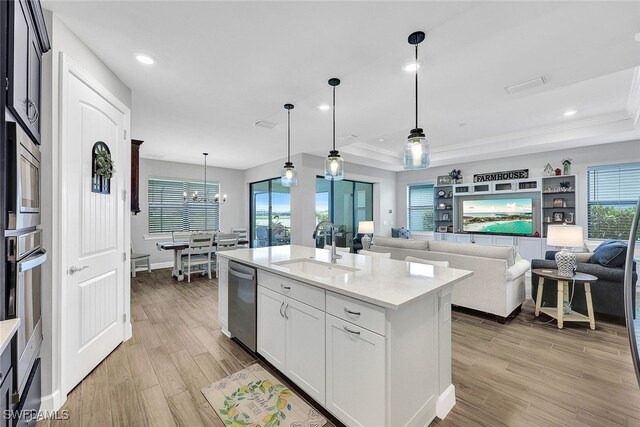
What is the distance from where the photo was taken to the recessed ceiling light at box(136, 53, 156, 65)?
2.36 metres

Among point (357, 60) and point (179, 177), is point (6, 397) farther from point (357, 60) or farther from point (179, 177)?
point (179, 177)

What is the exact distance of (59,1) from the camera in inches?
69.7

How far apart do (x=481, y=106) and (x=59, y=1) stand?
412cm

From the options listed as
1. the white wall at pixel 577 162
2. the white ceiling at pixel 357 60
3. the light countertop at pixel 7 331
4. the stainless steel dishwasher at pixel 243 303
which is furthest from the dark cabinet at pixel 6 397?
the white wall at pixel 577 162

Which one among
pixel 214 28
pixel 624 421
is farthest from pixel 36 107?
pixel 624 421

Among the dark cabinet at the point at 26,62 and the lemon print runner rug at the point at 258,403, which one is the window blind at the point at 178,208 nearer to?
the dark cabinet at the point at 26,62

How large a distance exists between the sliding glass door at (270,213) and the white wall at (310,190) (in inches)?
9.8

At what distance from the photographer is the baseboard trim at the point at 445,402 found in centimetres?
182

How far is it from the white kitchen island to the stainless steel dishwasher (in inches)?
10.7

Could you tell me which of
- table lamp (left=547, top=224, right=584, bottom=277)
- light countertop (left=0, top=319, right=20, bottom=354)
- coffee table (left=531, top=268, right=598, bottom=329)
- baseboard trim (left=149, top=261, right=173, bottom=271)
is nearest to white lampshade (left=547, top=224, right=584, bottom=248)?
table lamp (left=547, top=224, right=584, bottom=277)

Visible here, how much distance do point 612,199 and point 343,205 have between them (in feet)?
17.9

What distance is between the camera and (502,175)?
6.52m

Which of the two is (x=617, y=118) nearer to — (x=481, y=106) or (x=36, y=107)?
(x=481, y=106)

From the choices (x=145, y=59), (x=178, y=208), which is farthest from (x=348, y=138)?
(x=178, y=208)
